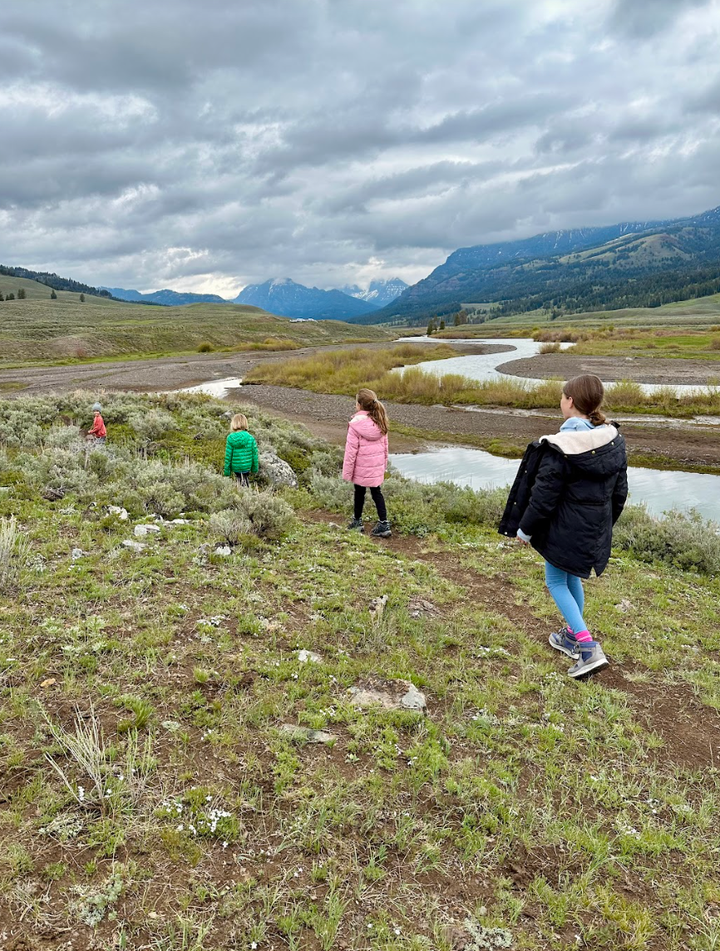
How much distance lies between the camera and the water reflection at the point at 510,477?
14.0 metres

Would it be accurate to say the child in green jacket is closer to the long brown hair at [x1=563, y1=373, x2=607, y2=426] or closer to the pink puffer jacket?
the pink puffer jacket

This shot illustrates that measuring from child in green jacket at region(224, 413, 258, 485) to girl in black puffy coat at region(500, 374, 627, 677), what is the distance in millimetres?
6762

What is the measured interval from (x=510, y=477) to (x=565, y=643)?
11.7 m

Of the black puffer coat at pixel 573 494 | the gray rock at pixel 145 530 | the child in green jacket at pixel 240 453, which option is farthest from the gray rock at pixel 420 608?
the child in green jacket at pixel 240 453

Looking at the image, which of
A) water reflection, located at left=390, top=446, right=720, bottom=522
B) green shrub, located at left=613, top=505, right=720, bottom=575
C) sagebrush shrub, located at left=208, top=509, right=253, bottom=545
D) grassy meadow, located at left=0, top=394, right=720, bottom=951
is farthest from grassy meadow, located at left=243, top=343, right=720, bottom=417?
sagebrush shrub, located at left=208, top=509, right=253, bottom=545

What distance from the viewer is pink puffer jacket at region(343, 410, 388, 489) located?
331 inches

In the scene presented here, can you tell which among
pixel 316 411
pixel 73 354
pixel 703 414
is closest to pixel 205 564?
pixel 316 411

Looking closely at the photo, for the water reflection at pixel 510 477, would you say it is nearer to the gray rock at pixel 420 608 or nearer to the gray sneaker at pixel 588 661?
the gray rock at pixel 420 608

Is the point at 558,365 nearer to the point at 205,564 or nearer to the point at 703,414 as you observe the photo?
the point at 703,414

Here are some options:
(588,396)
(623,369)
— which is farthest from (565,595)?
(623,369)

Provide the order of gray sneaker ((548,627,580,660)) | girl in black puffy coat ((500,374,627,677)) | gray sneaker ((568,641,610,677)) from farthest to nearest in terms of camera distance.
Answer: gray sneaker ((548,627,580,660)) < gray sneaker ((568,641,610,677)) < girl in black puffy coat ((500,374,627,677))

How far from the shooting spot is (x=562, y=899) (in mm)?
2852

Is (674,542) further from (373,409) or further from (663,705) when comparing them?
(373,409)

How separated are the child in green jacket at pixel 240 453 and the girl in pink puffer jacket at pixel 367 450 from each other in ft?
9.05
